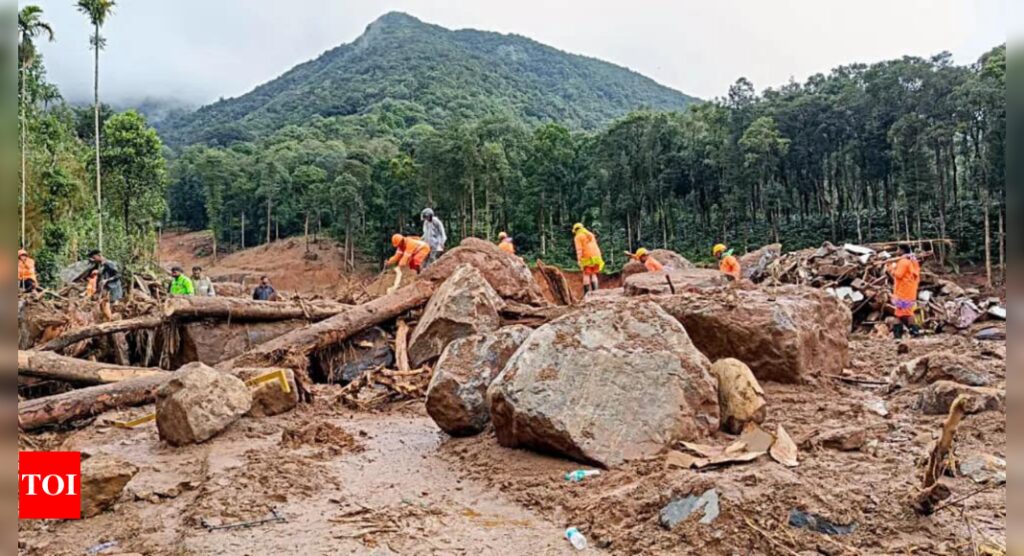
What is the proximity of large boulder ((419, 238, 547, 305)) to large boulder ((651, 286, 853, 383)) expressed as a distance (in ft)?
11.6

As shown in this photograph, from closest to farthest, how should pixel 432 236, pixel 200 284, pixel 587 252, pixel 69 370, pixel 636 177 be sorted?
pixel 69 370 < pixel 200 284 < pixel 432 236 < pixel 587 252 < pixel 636 177

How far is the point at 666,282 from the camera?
1450cm

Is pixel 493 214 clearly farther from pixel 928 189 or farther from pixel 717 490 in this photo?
pixel 717 490

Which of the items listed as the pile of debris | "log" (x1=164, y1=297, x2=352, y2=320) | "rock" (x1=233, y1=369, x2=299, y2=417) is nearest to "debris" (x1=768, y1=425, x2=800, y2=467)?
"rock" (x1=233, y1=369, x2=299, y2=417)

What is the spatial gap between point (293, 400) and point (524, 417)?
143 inches

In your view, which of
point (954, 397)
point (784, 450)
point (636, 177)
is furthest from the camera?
point (636, 177)

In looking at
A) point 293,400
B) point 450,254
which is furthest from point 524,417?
point 450,254

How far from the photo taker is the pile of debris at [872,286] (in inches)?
578

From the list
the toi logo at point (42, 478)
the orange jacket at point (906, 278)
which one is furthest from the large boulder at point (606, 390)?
the orange jacket at point (906, 278)

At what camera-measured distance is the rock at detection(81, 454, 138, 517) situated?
176 inches

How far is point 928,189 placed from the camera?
1286 inches

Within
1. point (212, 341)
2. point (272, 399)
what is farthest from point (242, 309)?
point (272, 399)

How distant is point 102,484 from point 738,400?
15.4 ft

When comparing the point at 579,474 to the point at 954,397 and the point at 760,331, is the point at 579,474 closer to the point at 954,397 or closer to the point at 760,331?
the point at 760,331
